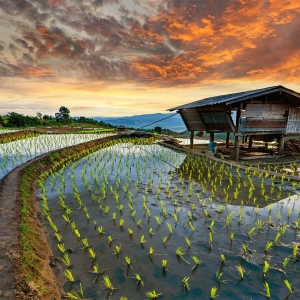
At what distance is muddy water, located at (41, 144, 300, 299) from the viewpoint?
293cm

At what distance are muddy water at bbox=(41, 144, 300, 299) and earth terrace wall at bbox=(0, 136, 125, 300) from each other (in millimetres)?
258

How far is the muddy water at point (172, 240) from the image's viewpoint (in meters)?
2.93

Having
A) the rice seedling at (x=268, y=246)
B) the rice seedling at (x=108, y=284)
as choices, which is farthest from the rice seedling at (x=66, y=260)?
the rice seedling at (x=268, y=246)

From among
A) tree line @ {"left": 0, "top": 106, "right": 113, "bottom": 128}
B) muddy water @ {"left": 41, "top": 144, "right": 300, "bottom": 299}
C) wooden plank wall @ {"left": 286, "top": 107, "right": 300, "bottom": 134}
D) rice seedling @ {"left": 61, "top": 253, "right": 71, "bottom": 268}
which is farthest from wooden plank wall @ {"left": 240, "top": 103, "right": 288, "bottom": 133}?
tree line @ {"left": 0, "top": 106, "right": 113, "bottom": 128}

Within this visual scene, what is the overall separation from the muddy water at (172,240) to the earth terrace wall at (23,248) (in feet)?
0.85

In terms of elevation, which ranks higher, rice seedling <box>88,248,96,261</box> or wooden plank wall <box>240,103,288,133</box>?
wooden plank wall <box>240,103,288,133</box>

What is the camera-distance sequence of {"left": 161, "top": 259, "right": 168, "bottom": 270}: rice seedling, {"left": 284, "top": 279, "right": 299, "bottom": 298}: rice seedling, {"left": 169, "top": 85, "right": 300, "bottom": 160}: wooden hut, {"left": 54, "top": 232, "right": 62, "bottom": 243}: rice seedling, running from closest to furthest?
{"left": 284, "top": 279, "right": 299, "bottom": 298}: rice seedling, {"left": 161, "top": 259, "right": 168, "bottom": 270}: rice seedling, {"left": 54, "top": 232, "right": 62, "bottom": 243}: rice seedling, {"left": 169, "top": 85, "right": 300, "bottom": 160}: wooden hut

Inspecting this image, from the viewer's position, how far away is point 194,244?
384 cm

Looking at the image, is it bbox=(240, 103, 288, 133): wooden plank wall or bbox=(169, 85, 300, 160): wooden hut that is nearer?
bbox=(169, 85, 300, 160): wooden hut

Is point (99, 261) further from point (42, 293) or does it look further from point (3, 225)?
point (3, 225)

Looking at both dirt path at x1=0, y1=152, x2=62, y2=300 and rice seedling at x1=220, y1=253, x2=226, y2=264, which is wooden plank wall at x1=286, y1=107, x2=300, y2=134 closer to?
rice seedling at x1=220, y1=253, x2=226, y2=264

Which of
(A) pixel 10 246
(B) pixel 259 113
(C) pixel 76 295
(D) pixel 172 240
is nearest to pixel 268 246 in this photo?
(D) pixel 172 240

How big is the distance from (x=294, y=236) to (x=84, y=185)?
5.53 m

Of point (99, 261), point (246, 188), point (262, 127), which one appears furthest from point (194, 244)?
point (262, 127)
